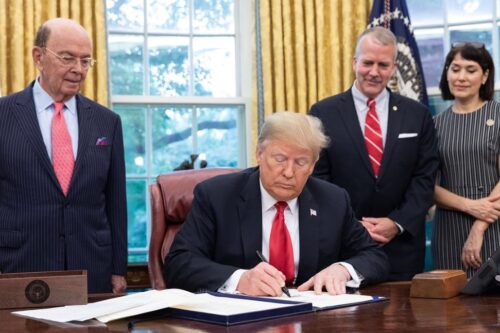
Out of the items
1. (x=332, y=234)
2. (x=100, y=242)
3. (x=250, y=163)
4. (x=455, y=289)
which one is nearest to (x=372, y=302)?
(x=455, y=289)

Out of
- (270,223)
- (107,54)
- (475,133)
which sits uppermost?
(107,54)

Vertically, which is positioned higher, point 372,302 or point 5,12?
point 5,12

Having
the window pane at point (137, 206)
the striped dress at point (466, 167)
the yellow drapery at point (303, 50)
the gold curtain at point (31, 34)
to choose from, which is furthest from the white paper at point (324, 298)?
the window pane at point (137, 206)

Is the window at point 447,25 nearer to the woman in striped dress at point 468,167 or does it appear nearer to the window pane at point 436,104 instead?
the window pane at point 436,104

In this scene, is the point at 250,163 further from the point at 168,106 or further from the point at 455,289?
the point at 455,289

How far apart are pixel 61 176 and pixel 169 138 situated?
2.28 meters

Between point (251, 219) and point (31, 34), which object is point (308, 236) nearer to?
point (251, 219)

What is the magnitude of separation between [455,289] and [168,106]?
3306 mm

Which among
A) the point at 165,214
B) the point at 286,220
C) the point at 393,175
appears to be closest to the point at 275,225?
the point at 286,220

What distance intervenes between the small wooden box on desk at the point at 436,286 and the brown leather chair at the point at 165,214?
1111 mm

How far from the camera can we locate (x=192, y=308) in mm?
2043

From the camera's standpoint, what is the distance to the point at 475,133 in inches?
152

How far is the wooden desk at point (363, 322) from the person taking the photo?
6.09 ft

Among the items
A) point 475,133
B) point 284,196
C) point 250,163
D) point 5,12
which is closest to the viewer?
point 284,196
